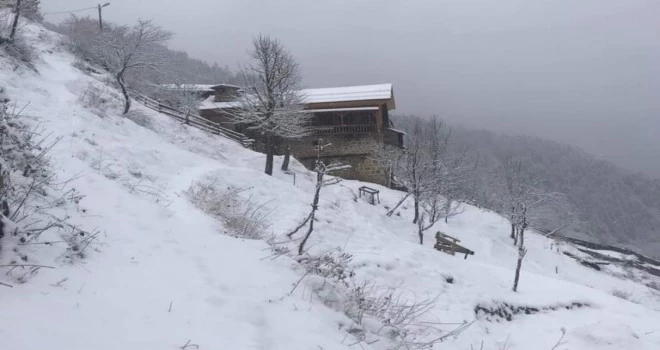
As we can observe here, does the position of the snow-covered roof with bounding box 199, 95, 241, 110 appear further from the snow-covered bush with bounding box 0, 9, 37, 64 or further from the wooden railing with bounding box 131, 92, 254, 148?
the snow-covered bush with bounding box 0, 9, 37, 64

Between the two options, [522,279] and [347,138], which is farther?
[347,138]

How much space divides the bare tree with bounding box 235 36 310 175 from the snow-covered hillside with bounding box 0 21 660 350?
2.84m

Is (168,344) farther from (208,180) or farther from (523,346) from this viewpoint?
(208,180)

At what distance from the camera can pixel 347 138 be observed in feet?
116

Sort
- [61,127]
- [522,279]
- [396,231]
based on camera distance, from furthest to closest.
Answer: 1. [396,231]
2. [522,279]
3. [61,127]

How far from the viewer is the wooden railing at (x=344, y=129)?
1371 inches

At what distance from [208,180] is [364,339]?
13.5 metres

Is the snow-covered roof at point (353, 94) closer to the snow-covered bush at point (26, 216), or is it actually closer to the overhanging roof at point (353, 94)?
the overhanging roof at point (353, 94)

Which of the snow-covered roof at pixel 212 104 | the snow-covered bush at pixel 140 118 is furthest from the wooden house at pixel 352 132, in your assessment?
the snow-covered bush at pixel 140 118

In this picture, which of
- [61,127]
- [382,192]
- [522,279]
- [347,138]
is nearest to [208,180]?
[61,127]

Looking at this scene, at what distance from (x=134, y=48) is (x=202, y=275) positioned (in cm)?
2245

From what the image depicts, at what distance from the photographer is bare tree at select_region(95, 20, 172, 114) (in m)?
22.8

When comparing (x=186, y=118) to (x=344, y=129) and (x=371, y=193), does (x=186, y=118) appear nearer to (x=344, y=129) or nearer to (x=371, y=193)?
(x=344, y=129)

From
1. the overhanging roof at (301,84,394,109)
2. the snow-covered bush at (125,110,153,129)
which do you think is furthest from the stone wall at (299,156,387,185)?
the snow-covered bush at (125,110,153,129)
